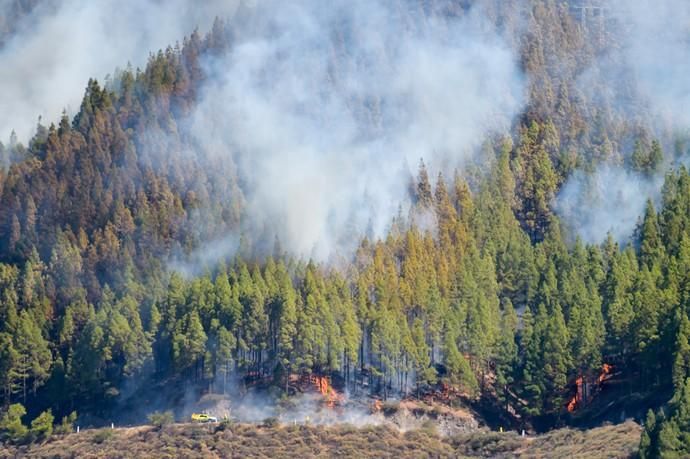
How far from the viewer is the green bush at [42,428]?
166 metres

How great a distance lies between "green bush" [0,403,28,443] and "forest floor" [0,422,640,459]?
5.50 feet

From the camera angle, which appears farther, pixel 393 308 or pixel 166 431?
pixel 393 308

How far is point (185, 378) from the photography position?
172 m

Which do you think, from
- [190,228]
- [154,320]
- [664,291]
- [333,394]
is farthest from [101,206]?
[664,291]

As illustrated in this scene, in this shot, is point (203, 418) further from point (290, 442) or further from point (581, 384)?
point (581, 384)

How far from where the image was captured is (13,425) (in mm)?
167125

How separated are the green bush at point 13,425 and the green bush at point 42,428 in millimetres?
856

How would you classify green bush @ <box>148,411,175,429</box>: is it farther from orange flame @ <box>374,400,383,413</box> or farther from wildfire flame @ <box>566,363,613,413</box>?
wildfire flame @ <box>566,363,613,413</box>

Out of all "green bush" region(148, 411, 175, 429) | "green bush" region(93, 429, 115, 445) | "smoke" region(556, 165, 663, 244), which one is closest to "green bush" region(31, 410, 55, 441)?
"green bush" region(93, 429, 115, 445)

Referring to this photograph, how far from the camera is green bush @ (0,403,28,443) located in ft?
547

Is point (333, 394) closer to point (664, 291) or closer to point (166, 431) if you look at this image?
point (166, 431)

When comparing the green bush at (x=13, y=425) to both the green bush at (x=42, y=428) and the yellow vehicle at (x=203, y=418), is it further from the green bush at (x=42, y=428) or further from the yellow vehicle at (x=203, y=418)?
the yellow vehicle at (x=203, y=418)

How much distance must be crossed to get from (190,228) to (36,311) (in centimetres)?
1905

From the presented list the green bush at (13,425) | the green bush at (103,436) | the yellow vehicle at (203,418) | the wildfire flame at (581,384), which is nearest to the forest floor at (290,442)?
the green bush at (103,436)
